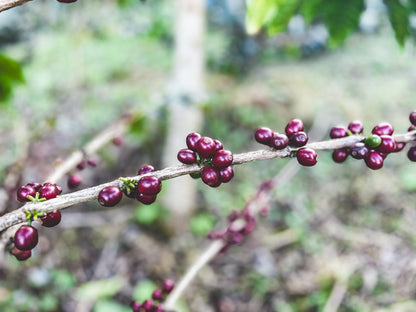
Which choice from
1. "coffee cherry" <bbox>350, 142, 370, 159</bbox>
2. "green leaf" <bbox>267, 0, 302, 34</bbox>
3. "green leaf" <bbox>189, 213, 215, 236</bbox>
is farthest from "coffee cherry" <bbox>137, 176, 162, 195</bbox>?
"green leaf" <bbox>189, 213, 215, 236</bbox>

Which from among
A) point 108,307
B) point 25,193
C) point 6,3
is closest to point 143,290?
point 108,307

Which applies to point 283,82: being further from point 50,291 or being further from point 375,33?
point 50,291

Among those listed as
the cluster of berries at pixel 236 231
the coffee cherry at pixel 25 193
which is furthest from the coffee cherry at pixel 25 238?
the cluster of berries at pixel 236 231

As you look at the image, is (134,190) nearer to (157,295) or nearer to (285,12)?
(157,295)

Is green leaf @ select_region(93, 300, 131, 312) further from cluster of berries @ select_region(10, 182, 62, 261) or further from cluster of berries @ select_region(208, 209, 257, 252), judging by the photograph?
cluster of berries @ select_region(10, 182, 62, 261)

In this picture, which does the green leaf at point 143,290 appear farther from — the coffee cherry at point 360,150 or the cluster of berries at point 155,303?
the coffee cherry at point 360,150
